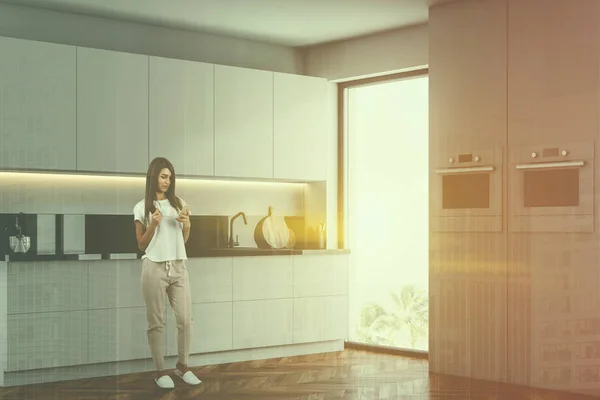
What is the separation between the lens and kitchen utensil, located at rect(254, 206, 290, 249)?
17.8ft

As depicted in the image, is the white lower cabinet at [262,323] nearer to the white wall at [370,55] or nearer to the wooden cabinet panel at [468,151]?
the wooden cabinet panel at [468,151]

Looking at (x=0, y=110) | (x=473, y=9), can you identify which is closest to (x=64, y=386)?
(x=0, y=110)

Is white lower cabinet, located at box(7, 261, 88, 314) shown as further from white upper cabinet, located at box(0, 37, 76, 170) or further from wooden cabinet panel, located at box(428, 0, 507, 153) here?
wooden cabinet panel, located at box(428, 0, 507, 153)

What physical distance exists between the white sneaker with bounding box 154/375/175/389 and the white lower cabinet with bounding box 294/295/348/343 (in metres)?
1.13

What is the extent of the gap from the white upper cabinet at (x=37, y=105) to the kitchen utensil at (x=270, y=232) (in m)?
1.14

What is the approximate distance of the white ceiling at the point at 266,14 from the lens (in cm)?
508

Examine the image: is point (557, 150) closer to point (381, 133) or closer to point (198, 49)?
point (381, 133)

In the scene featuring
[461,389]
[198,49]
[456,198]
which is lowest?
[461,389]

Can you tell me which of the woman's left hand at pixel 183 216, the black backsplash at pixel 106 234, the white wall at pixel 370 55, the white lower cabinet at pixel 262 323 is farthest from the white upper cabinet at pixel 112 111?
the white wall at pixel 370 55

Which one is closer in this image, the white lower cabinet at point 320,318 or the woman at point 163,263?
the woman at point 163,263

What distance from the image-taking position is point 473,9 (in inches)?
195

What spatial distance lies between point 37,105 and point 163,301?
3.74 ft

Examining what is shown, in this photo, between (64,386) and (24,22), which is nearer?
(64,386)

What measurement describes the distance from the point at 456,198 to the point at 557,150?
66 cm
